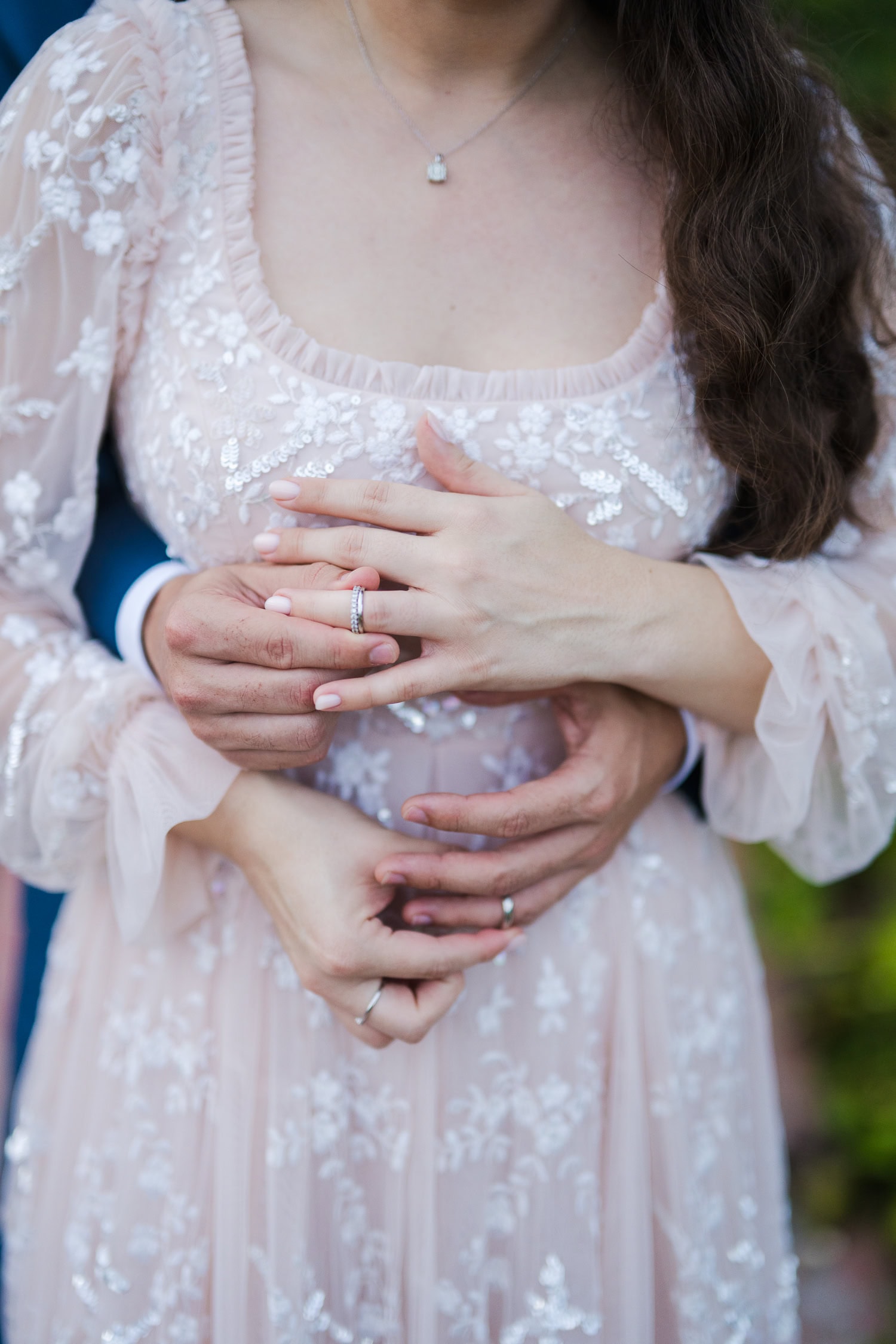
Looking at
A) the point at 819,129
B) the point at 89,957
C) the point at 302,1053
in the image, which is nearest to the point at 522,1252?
the point at 302,1053

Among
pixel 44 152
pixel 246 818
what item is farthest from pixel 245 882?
pixel 44 152

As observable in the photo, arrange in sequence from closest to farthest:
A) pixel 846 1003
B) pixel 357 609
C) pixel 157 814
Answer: pixel 357 609 < pixel 157 814 < pixel 846 1003

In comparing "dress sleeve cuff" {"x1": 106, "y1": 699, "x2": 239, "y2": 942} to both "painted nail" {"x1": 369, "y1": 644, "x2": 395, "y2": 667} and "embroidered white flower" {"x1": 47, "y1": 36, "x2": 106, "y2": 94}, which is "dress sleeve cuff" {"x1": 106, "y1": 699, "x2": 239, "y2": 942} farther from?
"embroidered white flower" {"x1": 47, "y1": 36, "x2": 106, "y2": 94}

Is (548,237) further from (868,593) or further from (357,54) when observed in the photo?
(868,593)

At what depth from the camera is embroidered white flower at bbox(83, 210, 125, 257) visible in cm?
115

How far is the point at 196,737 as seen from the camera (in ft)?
3.94

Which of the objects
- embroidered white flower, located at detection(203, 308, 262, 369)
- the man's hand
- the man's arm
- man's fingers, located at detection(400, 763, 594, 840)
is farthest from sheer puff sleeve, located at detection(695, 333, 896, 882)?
the man's arm

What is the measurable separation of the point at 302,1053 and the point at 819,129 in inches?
51.4

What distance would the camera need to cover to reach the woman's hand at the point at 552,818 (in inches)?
44.6

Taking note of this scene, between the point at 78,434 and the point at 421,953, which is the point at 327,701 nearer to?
the point at 421,953

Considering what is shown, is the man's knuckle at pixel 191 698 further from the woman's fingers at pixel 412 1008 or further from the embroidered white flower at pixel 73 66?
the embroidered white flower at pixel 73 66

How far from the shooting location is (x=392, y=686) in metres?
1.06

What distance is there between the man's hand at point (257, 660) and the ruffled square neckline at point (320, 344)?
24cm

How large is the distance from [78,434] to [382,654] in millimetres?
491
